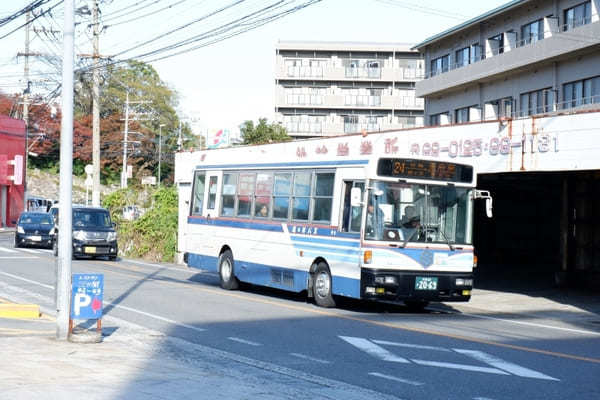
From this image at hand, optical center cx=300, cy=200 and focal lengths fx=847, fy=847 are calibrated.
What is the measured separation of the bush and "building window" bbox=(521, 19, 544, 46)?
16505 mm

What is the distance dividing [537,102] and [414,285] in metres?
22.1

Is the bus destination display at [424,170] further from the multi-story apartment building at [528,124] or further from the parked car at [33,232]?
the parked car at [33,232]

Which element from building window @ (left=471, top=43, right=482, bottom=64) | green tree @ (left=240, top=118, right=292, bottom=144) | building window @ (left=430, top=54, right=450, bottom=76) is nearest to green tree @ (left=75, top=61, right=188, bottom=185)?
green tree @ (left=240, top=118, right=292, bottom=144)

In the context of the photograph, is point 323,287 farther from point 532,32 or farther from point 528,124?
point 532,32

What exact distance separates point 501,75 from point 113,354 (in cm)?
3074

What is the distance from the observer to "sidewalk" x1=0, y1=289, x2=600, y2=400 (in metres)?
8.53

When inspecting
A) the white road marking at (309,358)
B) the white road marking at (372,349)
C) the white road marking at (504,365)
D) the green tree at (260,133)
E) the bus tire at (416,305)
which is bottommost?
the bus tire at (416,305)

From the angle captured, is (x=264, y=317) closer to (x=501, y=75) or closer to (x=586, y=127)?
(x=586, y=127)

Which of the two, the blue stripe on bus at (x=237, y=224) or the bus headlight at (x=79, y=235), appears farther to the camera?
the bus headlight at (x=79, y=235)

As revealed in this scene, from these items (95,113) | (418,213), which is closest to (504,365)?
(418,213)

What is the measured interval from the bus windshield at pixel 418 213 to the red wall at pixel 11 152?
4838 centimetres

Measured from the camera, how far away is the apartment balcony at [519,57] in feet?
105

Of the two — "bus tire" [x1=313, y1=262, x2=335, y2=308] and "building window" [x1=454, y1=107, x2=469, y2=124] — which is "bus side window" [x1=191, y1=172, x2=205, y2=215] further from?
"building window" [x1=454, y1=107, x2=469, y2=124]

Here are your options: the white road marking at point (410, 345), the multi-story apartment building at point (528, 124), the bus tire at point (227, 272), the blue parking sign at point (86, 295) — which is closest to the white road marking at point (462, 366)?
the white road marking at point (410, 345)
